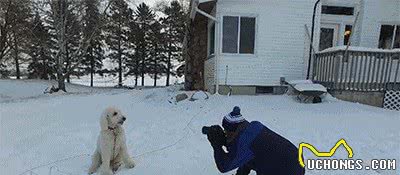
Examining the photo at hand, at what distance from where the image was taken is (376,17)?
380 inches

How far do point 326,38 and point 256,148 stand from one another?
8.93m

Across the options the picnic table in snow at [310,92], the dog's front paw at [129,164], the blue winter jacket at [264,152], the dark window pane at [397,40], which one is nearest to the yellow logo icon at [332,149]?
the blue winter jacket at [264,152]

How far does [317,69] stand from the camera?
8.85m

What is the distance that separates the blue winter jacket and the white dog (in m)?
1.68

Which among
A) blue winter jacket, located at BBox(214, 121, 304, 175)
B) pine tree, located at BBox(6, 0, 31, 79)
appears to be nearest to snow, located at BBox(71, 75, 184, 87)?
pine tree, located at BBox(6, 0, 31, 79)

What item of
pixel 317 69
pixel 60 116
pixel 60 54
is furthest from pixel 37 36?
pixel 317 69

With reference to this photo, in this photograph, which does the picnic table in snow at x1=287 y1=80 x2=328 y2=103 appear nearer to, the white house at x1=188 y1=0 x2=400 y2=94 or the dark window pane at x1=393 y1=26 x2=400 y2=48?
the white house at x1=188 y1=0 x2=400 y2=94

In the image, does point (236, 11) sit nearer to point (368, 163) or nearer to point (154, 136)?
point (154, 136)

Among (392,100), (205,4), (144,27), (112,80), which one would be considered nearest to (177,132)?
(205,4)

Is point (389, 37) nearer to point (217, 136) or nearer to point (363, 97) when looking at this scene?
point (363, 97)

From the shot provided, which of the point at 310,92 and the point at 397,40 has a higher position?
the point at 397,40

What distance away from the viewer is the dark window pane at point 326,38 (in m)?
9.99

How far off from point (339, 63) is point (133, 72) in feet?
93.5

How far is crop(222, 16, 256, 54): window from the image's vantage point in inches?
357
